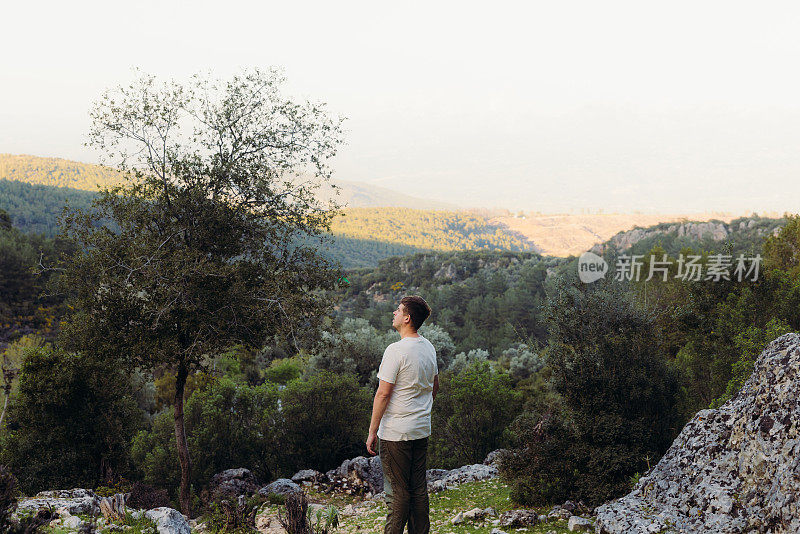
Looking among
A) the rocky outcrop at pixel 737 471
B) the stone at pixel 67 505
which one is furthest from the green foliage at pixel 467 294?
the rocky outcrop at pixel 737 471

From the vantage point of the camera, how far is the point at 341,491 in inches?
619

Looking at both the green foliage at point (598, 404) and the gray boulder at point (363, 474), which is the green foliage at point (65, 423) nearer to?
the gray boulder at point (363, 474)

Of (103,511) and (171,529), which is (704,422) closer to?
(171,529)

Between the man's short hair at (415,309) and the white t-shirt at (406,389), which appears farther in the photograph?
the man's short hair at (415,309)

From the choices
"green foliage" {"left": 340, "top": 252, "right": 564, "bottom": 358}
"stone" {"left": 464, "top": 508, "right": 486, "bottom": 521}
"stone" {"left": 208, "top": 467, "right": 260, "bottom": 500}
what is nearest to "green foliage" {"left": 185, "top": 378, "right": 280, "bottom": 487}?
"stone" {"left": 208, "top": 467, "right": 260, "bottom": 500}

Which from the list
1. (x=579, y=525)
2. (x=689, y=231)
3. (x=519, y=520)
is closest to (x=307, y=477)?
(x=519, y=520)

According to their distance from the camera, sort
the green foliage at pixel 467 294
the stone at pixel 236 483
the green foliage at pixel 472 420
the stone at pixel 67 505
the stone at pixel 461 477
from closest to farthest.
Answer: the stone at pixel 67 505, the stone at pixel 461 477, the stone at pixel 236 483, the green foliage at pixel 472 420, the green foliage at pixel 467 294

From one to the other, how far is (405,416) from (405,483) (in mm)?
693

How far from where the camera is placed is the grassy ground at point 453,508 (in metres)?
8.62

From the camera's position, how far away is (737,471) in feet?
19.8

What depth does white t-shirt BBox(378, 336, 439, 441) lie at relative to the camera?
506 cm

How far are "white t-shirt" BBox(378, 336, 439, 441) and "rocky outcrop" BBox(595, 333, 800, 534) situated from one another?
131 inches

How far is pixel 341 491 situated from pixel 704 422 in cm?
1150

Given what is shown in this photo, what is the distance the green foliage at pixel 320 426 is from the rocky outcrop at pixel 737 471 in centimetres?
1424
